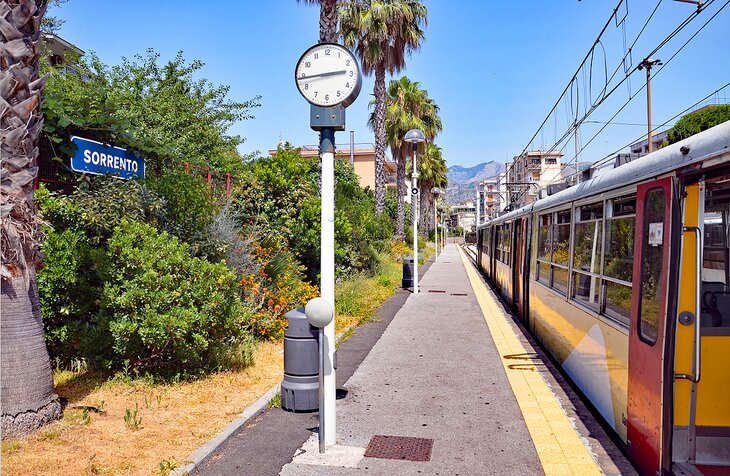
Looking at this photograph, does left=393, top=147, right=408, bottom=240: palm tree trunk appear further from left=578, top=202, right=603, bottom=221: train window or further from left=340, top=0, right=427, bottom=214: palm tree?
left=578, top=202, right=603, bottom=221: train window

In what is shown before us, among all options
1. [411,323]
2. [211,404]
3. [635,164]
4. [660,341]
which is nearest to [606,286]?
[635,164]

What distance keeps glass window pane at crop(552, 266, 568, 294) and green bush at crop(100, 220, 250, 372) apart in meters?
4.25

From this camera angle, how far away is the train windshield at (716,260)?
4430 millimetres

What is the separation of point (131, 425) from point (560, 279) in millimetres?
5629

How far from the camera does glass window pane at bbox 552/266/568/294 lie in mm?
7607

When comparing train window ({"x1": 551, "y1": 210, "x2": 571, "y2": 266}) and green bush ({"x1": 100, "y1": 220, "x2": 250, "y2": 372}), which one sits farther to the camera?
train window ({"x1": 551, "y1": 210, "x2": 571, "y2": 266})

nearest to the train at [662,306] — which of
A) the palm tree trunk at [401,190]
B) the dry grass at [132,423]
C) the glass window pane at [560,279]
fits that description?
the glass window pane at [560,279]

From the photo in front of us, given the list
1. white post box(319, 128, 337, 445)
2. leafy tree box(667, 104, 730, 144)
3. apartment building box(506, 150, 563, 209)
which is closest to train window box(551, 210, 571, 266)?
apartment building box(506, 150, 563, 209)

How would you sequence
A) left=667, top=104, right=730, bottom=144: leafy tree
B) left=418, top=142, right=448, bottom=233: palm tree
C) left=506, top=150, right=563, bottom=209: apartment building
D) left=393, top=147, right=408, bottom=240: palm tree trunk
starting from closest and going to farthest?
1. left=506, top=150, right=563, bottom=209: apartment building
2. left=393, top=147, right=408, bottom=240: palm tree trunk
3. left=667, top=104, right=730, bottom=144: leafy tree
4. left=418, top=142, right=448, bottom=233: palm tree

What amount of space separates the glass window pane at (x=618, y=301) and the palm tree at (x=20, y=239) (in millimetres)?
5163

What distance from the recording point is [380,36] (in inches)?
946

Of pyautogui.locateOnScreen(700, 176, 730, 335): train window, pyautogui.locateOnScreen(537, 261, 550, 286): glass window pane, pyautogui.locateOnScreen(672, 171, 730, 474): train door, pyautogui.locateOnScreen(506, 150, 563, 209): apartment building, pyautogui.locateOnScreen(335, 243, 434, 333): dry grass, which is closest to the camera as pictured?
pyautogui.locateOnScreen(672, 171, 730, 474): train door

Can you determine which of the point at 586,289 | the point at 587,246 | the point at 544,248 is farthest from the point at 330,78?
the point at 544,248

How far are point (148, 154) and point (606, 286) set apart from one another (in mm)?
7104
